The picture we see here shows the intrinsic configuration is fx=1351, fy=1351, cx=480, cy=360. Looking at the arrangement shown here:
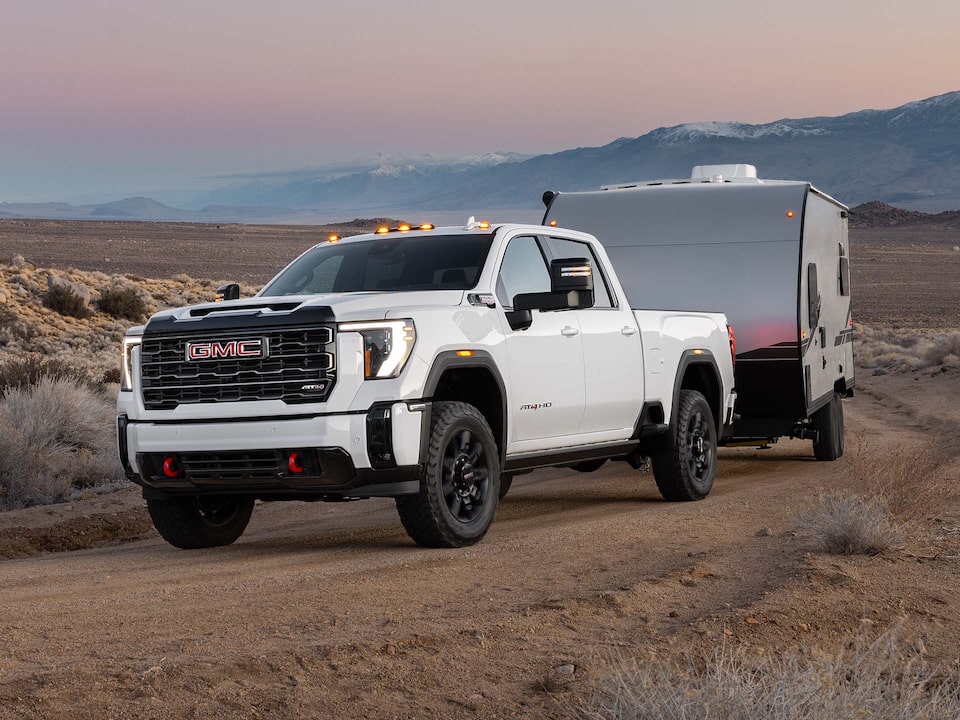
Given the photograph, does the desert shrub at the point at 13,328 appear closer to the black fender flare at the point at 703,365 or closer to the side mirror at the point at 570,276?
the black fender flare at the point at 703,365

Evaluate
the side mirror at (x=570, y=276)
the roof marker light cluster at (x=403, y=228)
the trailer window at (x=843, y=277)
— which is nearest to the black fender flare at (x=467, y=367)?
the side mirror at (x=570, y=276)

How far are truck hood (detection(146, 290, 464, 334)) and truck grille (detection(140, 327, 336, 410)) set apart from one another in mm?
68

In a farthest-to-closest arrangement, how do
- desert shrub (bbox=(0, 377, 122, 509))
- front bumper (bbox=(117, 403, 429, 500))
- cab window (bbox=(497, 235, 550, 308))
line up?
desert shrub (bbox=(0, 377, 122, 509)) < cab window (bbox=(497, 235, 550, 308)) < front bumper (bbox=(117, 403, 429, 500))

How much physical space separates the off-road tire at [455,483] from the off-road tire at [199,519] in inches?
64.8

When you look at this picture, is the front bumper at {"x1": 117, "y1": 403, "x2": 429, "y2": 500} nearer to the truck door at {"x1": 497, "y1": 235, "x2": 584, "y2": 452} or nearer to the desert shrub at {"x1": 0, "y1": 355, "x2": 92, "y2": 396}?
the truck door at {"x1": 497, "y1": 235, "x2": 584, "y2": 452}

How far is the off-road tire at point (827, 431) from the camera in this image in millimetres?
14836

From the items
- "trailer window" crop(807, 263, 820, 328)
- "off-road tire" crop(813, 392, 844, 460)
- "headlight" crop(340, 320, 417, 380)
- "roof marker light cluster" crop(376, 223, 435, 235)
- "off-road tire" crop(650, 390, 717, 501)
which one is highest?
"roof marker light cluster" crop(376, 223, 435, 235)

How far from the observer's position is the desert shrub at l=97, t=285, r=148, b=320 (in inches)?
1473

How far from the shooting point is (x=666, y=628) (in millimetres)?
6172

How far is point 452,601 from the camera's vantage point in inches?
266

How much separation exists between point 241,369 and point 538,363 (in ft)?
7.02

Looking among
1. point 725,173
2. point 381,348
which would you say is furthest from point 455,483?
point 725,173

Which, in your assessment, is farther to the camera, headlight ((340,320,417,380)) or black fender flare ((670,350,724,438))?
black fender flare ((670,350,724,438))

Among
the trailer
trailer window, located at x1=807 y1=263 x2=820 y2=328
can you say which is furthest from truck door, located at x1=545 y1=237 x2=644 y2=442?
trailer window, located at x1=807 y1=263 x2=820 y2=328
